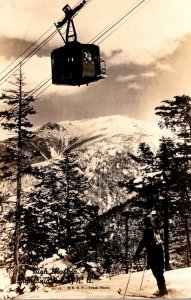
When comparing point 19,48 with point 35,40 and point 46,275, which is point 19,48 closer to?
point 35,40

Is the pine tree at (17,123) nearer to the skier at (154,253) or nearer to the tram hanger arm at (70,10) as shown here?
the tram hanger arm at (70,10)

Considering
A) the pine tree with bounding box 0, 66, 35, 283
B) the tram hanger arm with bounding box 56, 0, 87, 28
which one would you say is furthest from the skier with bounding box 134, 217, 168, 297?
the pine tree with bounding box 0, 66, 35, 283

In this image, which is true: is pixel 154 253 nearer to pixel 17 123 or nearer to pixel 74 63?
pixel 74 63

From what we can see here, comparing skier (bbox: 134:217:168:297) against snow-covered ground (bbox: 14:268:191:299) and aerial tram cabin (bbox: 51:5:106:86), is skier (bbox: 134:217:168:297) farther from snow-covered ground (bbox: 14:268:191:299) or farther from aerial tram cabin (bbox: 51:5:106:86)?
aerial tram cabin (bbox: 51:5:106:86)

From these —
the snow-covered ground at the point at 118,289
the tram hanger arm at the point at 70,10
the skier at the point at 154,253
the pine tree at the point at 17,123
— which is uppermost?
the tram hanger arm at the point at 70,10

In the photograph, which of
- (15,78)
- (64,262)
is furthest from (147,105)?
(64,262)

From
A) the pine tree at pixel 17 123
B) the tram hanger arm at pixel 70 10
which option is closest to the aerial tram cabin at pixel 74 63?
the tram hanger arm at pixel 70 10
